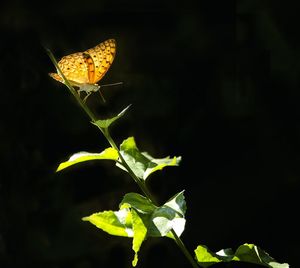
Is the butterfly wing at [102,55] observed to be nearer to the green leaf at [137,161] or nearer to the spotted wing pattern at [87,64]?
the spotted wing pattern at [87,64]

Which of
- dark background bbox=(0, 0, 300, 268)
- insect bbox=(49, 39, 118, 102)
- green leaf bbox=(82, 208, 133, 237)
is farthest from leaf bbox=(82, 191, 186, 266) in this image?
dark background bbox=(0, 0, 300, 268)

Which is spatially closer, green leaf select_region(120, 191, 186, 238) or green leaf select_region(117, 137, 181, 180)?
green leaf select_region(120, 191, 186, 238)

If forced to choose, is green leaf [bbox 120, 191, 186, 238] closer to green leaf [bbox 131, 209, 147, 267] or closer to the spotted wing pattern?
green leaf [bbox 131, 209, 147, 267]

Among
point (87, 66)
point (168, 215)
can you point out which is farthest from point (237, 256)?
point (87, 66)

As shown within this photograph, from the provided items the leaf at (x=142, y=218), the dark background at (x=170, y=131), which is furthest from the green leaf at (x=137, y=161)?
the dark background at (x=170, y=131)

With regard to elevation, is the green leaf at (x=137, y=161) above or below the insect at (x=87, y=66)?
below
